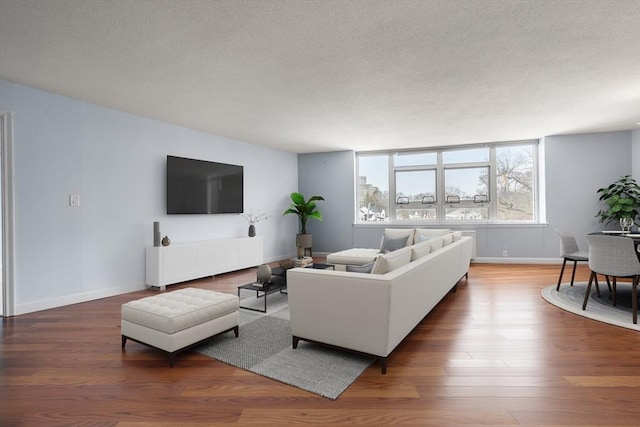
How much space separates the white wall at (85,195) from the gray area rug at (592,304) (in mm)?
5168

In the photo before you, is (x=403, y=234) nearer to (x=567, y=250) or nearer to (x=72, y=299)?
(x=567, y=250)

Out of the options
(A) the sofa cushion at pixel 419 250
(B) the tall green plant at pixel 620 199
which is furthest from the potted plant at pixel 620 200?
(A) the sofa cushion at pixel 419 250

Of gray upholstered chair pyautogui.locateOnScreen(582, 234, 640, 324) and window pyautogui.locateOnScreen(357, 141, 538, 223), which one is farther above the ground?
window pyautogui.locateOnScreen(357, 141, 538, 223)

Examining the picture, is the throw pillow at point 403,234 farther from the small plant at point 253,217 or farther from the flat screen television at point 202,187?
the flat screen television at point 202,187

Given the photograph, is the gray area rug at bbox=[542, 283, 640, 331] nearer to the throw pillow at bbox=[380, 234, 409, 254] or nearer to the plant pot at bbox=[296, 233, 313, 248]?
the throw pillow at bbox=[380, 234, 409, 254]

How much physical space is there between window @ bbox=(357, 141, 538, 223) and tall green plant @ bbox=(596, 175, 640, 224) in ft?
3.57

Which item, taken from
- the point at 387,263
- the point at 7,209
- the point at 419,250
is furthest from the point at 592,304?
the point at 7,209

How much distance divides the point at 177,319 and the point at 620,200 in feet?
22.9

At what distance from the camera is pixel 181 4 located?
2.17 m

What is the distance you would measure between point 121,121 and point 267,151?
3.11 metres

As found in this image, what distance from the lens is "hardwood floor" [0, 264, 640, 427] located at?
5.73 feet

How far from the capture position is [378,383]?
2.07m

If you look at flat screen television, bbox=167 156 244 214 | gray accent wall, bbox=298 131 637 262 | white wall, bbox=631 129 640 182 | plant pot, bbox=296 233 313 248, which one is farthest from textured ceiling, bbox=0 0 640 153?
plant pot, bbox=296 233 313 248

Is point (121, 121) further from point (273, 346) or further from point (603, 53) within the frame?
point (603, 53)
